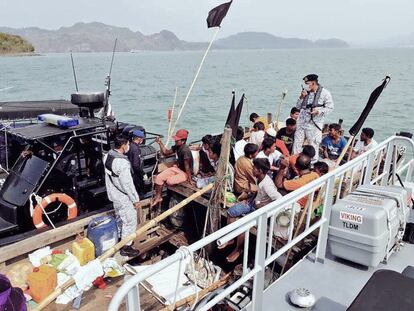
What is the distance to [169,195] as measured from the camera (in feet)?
23.5

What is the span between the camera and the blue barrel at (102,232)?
18.8 ft

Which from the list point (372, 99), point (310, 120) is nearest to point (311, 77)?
point (310, 120)

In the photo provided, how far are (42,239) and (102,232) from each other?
884mm

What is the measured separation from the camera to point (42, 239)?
5520 millimetres

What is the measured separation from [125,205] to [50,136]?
62.3 inches

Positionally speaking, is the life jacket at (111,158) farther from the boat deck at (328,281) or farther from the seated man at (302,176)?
the boat deck at (328,281)

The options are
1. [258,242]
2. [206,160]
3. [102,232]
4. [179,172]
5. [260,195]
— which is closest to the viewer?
[258,242]

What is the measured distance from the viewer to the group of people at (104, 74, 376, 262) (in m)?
5.57

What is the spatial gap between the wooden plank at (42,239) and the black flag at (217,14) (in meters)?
4.31

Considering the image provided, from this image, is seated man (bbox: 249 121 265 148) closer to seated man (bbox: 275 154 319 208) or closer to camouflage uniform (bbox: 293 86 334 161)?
camouflage uniform (bbox: 293 86 334 161)

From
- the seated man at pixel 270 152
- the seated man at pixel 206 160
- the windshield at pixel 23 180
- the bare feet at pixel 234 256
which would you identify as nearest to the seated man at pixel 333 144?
the seated man at pixel 270 152

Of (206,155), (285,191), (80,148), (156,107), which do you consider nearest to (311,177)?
(285,191)

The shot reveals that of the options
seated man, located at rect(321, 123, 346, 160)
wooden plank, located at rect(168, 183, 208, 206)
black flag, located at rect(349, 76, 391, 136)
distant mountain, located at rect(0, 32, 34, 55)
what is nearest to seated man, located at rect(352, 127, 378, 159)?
seated man, located at rect(321, 123, 346, 160)

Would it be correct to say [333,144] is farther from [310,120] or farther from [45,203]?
[45,203]
